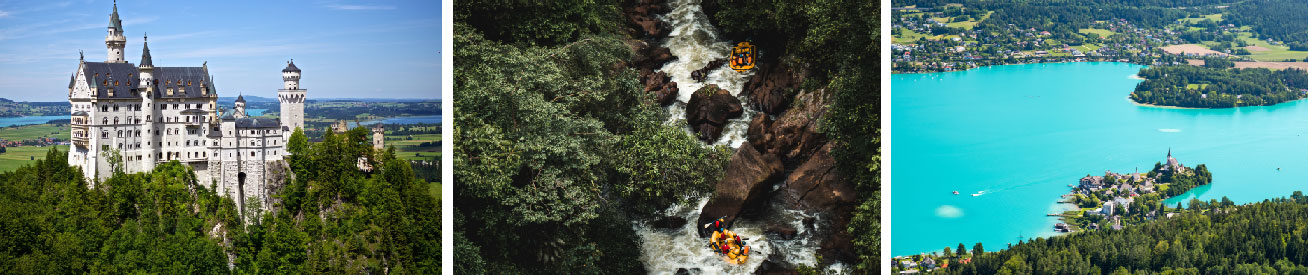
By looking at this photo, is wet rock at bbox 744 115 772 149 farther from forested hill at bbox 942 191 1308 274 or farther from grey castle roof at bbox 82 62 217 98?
grey castle roof at bbox 82 62 217 98

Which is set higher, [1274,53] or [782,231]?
[1274,53]

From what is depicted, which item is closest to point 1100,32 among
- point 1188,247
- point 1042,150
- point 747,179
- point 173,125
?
point 1042,150

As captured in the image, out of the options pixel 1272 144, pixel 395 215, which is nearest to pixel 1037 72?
pixel 1272 144

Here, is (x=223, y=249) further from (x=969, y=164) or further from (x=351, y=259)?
(x=969, y=164)

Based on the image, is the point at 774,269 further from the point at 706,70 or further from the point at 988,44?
the point at 988,44

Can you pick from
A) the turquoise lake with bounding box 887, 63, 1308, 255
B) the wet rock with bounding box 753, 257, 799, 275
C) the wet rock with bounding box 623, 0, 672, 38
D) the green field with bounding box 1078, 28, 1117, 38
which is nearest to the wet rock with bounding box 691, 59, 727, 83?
the wet rock with bounding box 623, 0, 672, 38

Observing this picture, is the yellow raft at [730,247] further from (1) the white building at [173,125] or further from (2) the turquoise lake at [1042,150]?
(1) the white building at [173,125]
